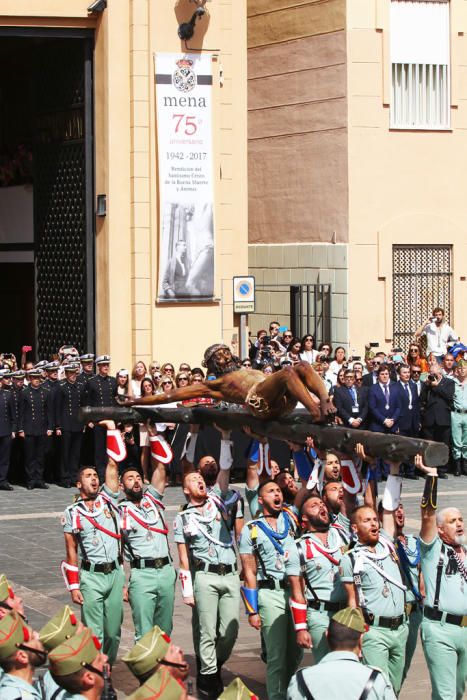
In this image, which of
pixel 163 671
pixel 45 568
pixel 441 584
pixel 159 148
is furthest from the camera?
pixel 159 148

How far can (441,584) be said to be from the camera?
10.4 m

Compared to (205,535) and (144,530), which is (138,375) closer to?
(144,530)

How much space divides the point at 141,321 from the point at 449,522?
48.0ft

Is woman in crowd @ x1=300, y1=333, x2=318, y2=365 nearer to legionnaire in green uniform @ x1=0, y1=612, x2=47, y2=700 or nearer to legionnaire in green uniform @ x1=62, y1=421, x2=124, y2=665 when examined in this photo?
legionnaire in green uniform @ x1=62, y1=421, x2=124, y2=665

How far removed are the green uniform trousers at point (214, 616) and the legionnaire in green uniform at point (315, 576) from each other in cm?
112

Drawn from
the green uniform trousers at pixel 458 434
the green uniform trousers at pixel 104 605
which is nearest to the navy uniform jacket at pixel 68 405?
the green uniform trousers at pixel 458 434

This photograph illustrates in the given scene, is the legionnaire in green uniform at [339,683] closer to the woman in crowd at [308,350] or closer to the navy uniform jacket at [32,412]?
the navy uniform jacket at [32,412]

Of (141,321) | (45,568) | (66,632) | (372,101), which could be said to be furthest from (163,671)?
(372,101)

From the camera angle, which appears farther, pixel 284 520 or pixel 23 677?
pixel 284 520

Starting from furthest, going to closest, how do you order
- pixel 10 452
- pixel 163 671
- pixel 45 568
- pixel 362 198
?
pixel 362 198, pixel 10 452, pixel 45 568, pixel 163 671

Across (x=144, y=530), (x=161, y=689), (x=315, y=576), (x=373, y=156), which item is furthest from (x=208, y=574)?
(x=373, y=156)

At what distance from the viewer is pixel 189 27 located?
24.4 meters

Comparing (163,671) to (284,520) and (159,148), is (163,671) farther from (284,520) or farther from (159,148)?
(159,148)

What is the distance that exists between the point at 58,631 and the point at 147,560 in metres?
3.87
